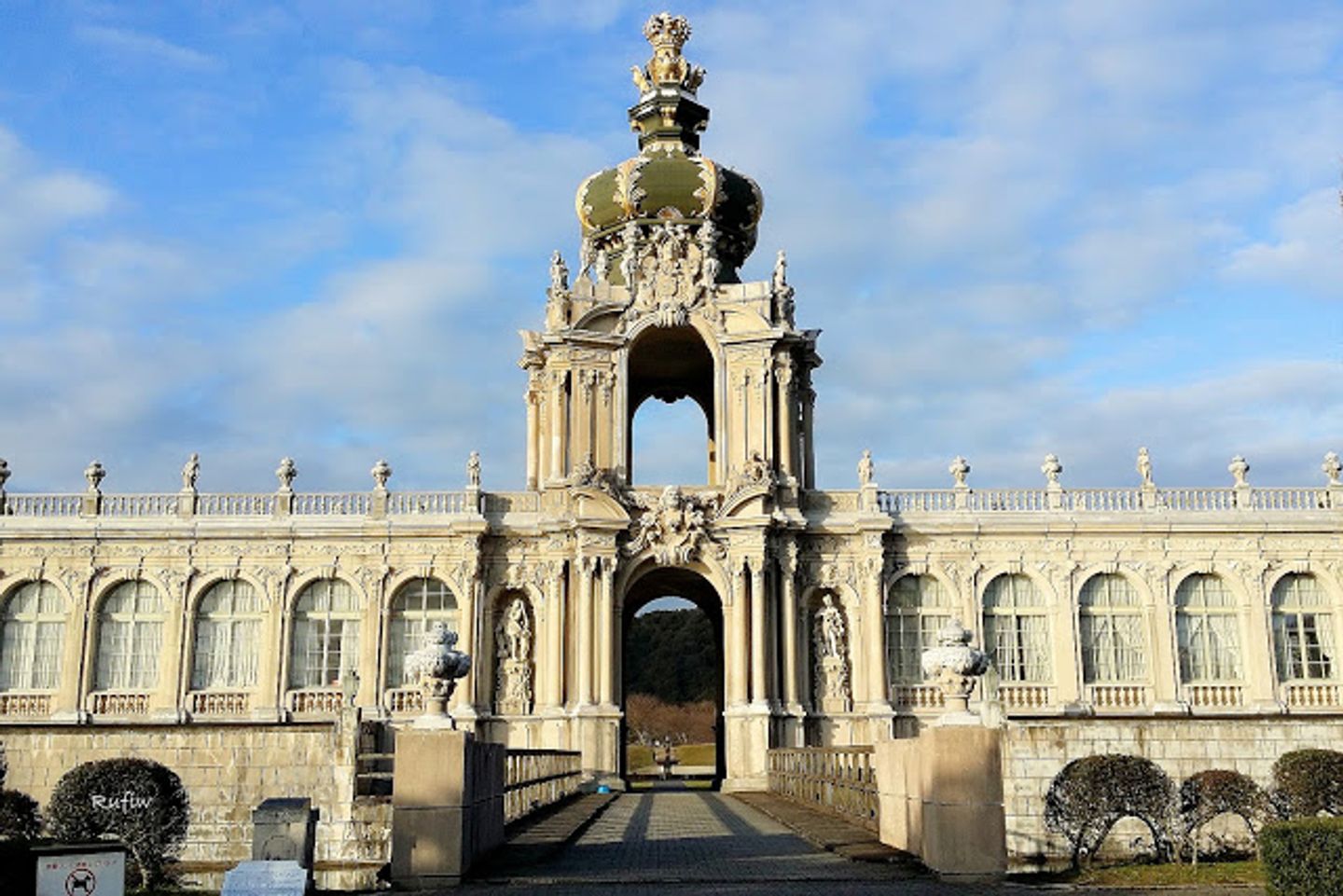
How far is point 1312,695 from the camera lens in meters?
38.5

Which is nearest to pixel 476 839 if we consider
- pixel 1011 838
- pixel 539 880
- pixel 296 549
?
pixel 539 880

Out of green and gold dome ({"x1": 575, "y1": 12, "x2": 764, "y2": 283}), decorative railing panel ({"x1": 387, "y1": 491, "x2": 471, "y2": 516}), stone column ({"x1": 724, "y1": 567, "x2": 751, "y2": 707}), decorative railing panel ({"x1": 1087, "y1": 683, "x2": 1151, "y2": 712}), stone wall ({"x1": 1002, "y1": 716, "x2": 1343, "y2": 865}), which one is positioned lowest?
stone wall ({"x1": 1002, "y1": 716, "x2": 1343, "y2": 865})

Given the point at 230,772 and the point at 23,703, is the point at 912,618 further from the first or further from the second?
the point at 23,703

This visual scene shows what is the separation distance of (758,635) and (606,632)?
4.27 m

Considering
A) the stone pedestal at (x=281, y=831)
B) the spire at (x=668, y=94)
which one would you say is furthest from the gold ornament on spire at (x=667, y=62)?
the stone pedestal at (x=281, y=831)

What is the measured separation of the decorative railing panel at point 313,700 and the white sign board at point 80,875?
26.6 metres

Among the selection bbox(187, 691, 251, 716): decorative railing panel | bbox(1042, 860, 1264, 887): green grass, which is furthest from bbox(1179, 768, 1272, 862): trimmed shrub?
bbox(187, 691, 251, 716): decorative railing panel

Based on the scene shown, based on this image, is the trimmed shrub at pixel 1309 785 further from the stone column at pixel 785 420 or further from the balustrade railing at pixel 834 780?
the stone column at pixel 785 420

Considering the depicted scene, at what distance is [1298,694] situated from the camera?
3853 cm

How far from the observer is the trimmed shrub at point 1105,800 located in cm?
2091

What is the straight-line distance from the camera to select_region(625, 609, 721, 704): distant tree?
82.9 metres

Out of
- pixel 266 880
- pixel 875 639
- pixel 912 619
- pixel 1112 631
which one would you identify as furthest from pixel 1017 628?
pixel 266 880

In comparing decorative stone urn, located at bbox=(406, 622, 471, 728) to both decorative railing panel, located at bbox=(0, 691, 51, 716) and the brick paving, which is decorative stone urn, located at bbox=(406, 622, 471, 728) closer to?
the brick paving

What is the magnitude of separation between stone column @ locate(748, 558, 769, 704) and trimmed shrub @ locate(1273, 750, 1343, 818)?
15.9 m
